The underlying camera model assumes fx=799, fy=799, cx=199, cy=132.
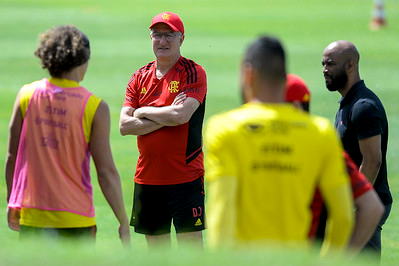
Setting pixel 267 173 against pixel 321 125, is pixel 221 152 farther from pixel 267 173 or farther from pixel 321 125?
pixel 321 125

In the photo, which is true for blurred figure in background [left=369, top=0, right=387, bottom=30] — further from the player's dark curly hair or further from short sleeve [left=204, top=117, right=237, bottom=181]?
short sleeve [left=204, top=117, right=237, bottom=181]

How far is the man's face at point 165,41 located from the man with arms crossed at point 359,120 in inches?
67.1

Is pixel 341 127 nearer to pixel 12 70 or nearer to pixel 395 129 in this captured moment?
pixel 395 129

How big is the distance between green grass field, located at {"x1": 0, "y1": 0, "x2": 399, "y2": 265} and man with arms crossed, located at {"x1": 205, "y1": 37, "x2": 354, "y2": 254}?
1.06 ft

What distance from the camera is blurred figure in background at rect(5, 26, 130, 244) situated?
5.25m

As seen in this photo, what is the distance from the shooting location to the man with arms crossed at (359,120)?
633cm

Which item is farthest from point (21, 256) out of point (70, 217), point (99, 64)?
point (99, 64)

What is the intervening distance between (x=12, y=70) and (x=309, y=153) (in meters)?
22.9

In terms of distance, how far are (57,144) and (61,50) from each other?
63 cm

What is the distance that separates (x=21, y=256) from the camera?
3869mm

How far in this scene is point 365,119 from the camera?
6348mm

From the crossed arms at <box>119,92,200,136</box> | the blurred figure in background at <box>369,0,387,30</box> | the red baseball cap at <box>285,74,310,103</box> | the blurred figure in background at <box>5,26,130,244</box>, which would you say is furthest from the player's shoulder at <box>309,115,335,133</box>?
the blurred figure in background at <box>369,0,387,30</box>

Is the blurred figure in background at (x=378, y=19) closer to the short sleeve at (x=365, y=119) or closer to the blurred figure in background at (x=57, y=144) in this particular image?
the short sleeve at (x=365, y=119)

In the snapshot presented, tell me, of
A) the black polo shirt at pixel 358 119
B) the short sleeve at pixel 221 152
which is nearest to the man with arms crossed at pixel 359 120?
the black polo shirt at pixel 358 119
